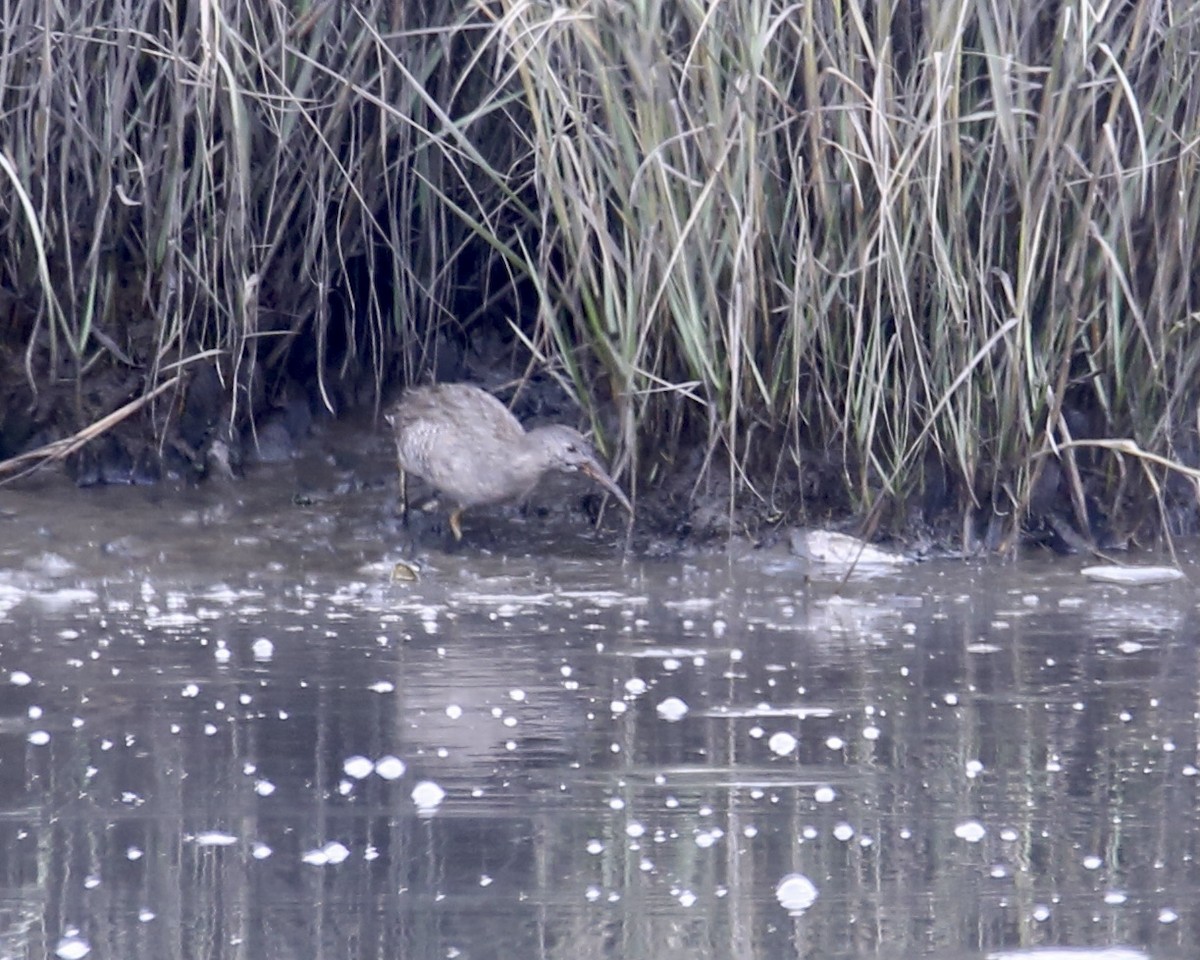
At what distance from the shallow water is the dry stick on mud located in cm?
19

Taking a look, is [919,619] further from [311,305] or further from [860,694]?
[311,305]

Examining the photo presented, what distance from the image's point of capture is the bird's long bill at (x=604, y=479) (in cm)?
511

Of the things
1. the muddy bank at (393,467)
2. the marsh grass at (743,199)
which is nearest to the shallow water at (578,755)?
the muddy bank at (393,467)

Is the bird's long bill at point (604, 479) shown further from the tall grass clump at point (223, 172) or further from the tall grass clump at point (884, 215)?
the tall grass clump at point (223, 172)

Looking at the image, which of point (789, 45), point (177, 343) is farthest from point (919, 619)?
point (177, 343)

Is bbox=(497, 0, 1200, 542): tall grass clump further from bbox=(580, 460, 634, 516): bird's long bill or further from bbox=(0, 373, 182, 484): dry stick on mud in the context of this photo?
bbox=(0, 373, 182, 484): dry stick on mud

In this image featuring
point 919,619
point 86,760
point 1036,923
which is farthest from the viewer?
point 919,619

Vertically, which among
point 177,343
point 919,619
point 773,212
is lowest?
point 919,619

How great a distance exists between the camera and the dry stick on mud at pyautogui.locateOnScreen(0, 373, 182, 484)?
522 centimetres

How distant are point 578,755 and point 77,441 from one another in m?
2.28

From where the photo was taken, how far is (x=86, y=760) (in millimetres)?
3363

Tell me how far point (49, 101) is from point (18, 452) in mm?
1150

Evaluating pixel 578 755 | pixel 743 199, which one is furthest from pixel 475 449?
pixel 578 755

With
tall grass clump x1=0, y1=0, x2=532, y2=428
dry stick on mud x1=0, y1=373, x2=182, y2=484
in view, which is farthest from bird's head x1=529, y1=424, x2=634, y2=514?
dry stick on mud x1=0, y1=373, x2=182, y2=484
